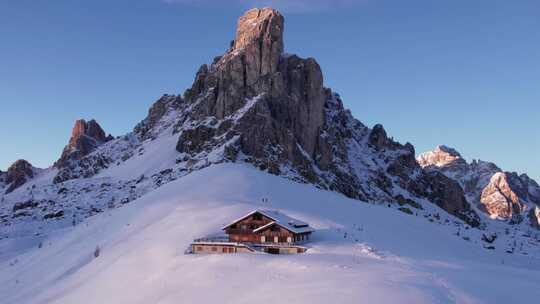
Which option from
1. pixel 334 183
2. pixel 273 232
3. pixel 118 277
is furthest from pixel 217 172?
pixel 334 183

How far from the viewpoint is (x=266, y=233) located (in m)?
52.6

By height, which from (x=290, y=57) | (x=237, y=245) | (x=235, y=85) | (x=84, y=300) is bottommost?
→ (x=84, y=300)

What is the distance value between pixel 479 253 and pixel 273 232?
29.5 meters

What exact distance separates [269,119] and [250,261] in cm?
10747

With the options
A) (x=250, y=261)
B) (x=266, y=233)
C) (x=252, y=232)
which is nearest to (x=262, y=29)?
(x=266, y=233)

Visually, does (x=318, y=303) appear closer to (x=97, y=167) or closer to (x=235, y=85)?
(x=235, y=85)

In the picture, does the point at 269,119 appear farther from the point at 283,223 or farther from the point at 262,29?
the point at 283,223

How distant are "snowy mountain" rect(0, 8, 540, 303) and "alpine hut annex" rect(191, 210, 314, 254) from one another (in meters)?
2.55

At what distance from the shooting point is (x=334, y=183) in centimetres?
15562

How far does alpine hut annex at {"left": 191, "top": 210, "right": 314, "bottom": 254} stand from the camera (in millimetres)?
50688

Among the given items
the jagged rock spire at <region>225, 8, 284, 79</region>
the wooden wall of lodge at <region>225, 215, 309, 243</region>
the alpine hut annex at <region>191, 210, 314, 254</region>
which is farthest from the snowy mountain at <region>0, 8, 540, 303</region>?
the wooden wall of lodge at <region>225, 215, 309, 243</region>

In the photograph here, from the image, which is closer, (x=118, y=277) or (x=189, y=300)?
(x=189, y=300)

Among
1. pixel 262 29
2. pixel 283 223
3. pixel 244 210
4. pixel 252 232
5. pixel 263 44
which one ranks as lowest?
pixel 252 232

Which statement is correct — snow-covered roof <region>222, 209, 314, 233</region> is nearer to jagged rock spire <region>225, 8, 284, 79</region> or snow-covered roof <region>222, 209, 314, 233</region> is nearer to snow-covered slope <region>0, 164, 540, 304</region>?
snow-covered slope <region>0, 164, 540, 304</region>
